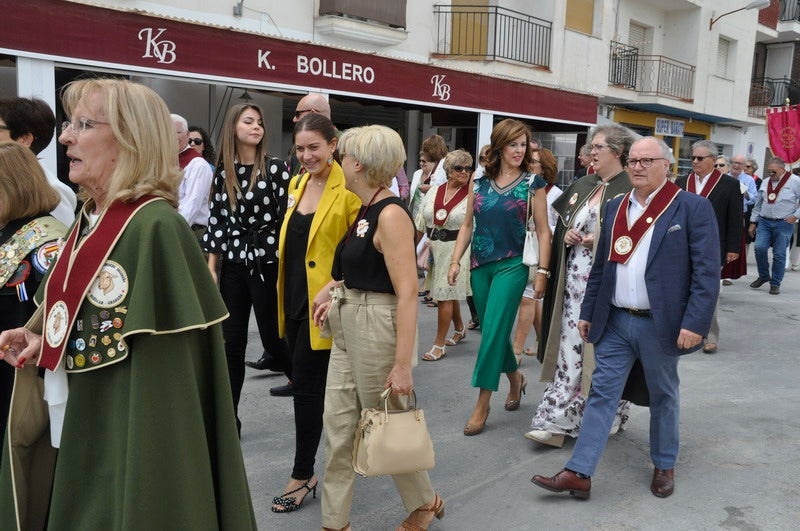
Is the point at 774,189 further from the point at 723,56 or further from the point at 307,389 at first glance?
the point at 723,56

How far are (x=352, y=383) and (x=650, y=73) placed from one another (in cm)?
2153

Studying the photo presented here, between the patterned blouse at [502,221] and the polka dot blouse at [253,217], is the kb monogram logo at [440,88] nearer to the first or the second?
the patterned blouse at [502,221]

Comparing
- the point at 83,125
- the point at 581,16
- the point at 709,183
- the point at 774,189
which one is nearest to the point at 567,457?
the point at 83,125

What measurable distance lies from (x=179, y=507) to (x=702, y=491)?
312 centimetres

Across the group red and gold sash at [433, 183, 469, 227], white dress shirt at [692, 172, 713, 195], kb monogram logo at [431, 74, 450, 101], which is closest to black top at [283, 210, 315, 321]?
red and gold sash at [433, 183, 469, 227]

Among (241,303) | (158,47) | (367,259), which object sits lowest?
(241,303)

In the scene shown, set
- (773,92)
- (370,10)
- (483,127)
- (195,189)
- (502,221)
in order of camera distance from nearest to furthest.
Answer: (502,221)
(195,189)
(370,10)
(483,127)
(773,92)

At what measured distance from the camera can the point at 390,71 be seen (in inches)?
494

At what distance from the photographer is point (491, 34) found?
690 inches

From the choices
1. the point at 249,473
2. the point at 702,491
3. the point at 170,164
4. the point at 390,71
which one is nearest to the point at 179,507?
the point at 170,164

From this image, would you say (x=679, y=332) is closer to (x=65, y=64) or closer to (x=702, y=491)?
(x=702, y=491)

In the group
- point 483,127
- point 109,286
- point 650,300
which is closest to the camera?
point 109,286

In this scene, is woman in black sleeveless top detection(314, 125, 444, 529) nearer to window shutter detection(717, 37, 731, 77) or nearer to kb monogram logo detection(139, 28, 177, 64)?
kb monogram logo detection(139, 28, 177, 64)

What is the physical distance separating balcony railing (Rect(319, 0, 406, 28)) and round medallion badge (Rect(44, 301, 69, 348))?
12288 mm
